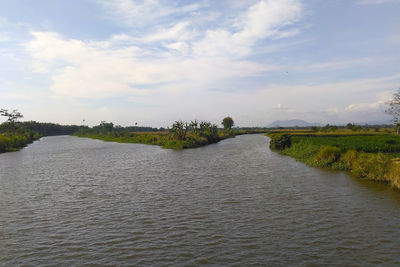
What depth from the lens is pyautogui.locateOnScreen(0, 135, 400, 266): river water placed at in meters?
10.3

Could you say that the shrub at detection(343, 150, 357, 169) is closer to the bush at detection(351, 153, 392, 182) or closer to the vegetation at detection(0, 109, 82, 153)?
the bush at detection(351, 153, 392, 182)

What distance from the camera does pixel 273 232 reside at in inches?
488

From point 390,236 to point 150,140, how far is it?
242ft

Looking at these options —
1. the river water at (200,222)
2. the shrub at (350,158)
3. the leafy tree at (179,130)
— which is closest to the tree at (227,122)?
the leafy tree at (179,130)

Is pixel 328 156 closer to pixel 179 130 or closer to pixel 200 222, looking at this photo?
pixel 200 222

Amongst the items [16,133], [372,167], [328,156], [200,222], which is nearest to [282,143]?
[328,156]

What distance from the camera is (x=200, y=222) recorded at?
13.8 meters

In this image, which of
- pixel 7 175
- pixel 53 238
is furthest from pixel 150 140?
pixel 53 238

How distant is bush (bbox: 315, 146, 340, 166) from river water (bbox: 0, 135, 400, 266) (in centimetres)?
588

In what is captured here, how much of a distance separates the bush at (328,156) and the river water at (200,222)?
588 centimetres

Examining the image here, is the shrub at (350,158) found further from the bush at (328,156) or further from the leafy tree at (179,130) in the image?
the leafy tree at (179,130)

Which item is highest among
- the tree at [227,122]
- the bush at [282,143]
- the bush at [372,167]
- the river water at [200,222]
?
the tree at [227,122]

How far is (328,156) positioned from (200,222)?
21.7 metres

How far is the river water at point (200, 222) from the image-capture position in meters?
10.3
